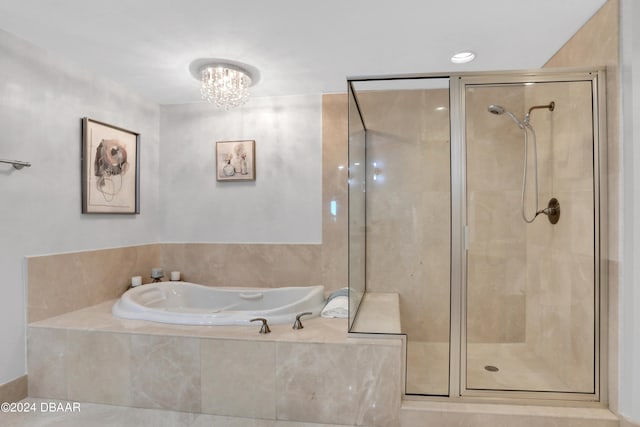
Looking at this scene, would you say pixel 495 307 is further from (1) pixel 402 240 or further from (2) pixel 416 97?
(2) pixel 416 97

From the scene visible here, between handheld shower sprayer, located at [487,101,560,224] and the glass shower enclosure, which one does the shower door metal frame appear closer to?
the glass shower enclosure

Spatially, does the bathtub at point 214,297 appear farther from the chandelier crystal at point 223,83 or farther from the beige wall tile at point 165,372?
the chandelier crystal at point 223,83

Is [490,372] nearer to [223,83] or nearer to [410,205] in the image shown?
[410,205]

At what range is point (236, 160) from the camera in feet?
10.8

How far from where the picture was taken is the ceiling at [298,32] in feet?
5.96

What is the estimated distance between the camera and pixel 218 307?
3088mm

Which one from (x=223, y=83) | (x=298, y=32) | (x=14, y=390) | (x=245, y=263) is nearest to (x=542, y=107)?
(x=298, y=32)

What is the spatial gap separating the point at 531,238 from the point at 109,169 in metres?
3.21

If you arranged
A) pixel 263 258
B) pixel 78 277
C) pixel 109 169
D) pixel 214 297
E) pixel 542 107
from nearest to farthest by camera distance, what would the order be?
1. pixel 542 107
2. pixel 78 277
3. pixel 109 169
4. pixel 214 297
5. pixel 263 258

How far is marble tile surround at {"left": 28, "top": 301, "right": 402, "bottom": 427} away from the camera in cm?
187

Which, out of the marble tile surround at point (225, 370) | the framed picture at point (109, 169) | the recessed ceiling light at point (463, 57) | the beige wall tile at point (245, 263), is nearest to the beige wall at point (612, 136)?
the recessed ceiling light at point (463, 57)

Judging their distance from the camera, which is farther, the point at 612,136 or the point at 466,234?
the point at 466,234

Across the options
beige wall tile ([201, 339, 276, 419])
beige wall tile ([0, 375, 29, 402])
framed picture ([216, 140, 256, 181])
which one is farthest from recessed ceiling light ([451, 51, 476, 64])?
beige wall tile ([0, 375, 29, 402])

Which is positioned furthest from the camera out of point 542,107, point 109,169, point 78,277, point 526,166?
point 109,169
